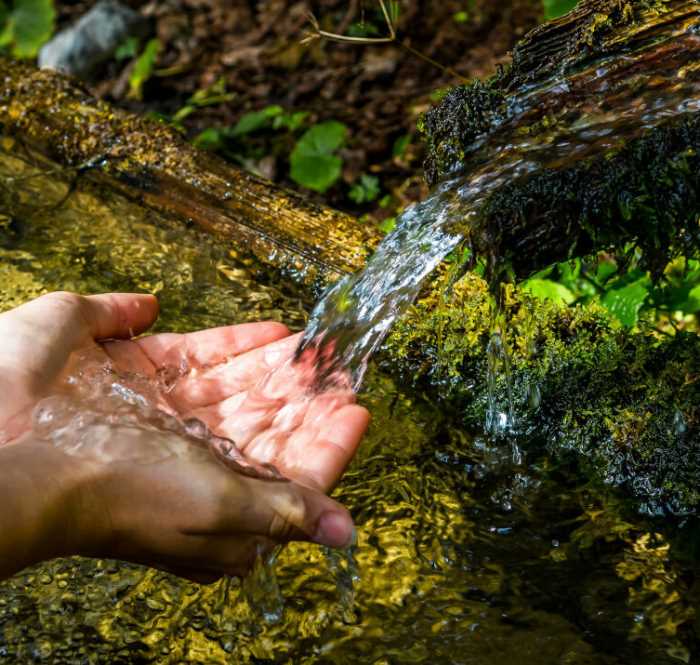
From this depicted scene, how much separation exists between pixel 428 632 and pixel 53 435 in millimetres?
1060

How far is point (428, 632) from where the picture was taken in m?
2.09

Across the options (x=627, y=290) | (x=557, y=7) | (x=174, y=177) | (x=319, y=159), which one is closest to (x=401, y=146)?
(x=319, y=159)

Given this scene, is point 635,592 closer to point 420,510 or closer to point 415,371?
point 420,510

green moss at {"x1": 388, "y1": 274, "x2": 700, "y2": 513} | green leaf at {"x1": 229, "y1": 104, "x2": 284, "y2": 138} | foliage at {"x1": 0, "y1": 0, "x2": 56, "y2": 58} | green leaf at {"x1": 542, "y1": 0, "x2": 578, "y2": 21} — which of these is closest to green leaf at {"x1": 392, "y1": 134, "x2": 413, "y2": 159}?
green leaf at {"x1": 229, "y1": 104, "x2": 284, "y2": 138}

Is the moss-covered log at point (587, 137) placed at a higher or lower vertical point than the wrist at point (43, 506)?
higher

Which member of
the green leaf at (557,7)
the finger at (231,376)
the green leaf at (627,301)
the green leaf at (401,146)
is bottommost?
the finger at (231,376)

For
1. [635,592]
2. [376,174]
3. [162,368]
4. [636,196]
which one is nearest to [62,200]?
[162,368]

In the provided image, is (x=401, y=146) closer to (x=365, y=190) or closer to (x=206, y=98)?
(x=365, y=190)

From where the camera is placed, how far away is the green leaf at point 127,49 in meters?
6.36

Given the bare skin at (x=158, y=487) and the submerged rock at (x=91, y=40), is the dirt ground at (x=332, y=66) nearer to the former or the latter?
the submerged rock at (x=91, y=40)

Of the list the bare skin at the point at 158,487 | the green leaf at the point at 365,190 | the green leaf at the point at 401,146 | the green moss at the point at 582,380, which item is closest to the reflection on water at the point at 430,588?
the green moss at the point at 582,380

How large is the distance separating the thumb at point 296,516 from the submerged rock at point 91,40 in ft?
17.6

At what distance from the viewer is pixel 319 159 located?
4742 mm

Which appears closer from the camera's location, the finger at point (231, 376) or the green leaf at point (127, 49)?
the finger at point (231, 376)
